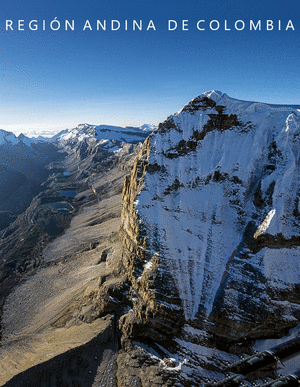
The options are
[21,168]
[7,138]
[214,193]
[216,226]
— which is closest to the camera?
[216,226]

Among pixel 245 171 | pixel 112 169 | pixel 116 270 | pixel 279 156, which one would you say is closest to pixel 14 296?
pixel 116 270

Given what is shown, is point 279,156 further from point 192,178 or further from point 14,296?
point 14,296

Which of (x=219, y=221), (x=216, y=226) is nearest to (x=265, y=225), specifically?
(x=219, y=221)

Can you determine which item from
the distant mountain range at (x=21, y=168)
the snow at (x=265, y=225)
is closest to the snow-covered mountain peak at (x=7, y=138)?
the distant mountain range at (x=21, y=168)

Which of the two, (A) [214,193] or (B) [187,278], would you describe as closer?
(B) [187,278]

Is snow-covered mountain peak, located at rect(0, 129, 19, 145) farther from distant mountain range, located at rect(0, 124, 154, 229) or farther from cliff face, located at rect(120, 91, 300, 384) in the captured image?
cliff face, located at rect(120, 91, 300, 384)

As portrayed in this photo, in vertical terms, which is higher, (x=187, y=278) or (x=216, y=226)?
(x=216, y=226)

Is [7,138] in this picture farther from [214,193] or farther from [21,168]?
[214,193]

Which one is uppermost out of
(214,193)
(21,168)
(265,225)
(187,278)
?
(21,168)

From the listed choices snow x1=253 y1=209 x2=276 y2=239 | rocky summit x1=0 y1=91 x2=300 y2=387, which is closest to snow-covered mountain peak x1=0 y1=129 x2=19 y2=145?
rocky summit x1=0 y1=91 x2=300 y2=387
